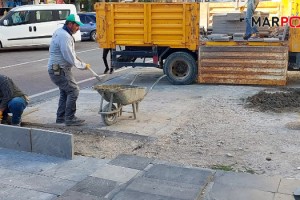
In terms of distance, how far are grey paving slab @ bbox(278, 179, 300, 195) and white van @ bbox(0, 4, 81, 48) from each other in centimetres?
1506

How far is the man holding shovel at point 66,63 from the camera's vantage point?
6738mm

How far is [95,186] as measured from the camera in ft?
15.7

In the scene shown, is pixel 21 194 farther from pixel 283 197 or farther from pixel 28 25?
pixel 28 25

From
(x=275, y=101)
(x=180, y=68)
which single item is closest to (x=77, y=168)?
(x=275, y=101)

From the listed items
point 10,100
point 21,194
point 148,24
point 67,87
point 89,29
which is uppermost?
point 148,24

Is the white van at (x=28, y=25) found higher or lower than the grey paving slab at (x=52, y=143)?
higher

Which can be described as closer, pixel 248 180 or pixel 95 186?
pixel 95 186

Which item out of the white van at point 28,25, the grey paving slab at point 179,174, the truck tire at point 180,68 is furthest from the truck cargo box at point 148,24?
the white van at point 28,25

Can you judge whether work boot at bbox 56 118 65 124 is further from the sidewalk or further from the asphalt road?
the asphalt road

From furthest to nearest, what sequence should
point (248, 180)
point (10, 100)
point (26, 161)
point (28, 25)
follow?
point (28, 25) → point (10, 100) → point (26, 161) → point (248, 180)

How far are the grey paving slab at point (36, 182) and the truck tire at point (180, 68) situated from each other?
612 cm

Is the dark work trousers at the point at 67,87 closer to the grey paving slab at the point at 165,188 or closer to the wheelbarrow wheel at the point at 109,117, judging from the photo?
the wheelbarrow wheel at the point at 109,117

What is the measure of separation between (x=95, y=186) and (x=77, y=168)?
24.3 inches

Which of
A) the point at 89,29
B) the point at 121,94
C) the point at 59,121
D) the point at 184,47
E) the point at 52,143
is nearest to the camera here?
the point at 52,143
